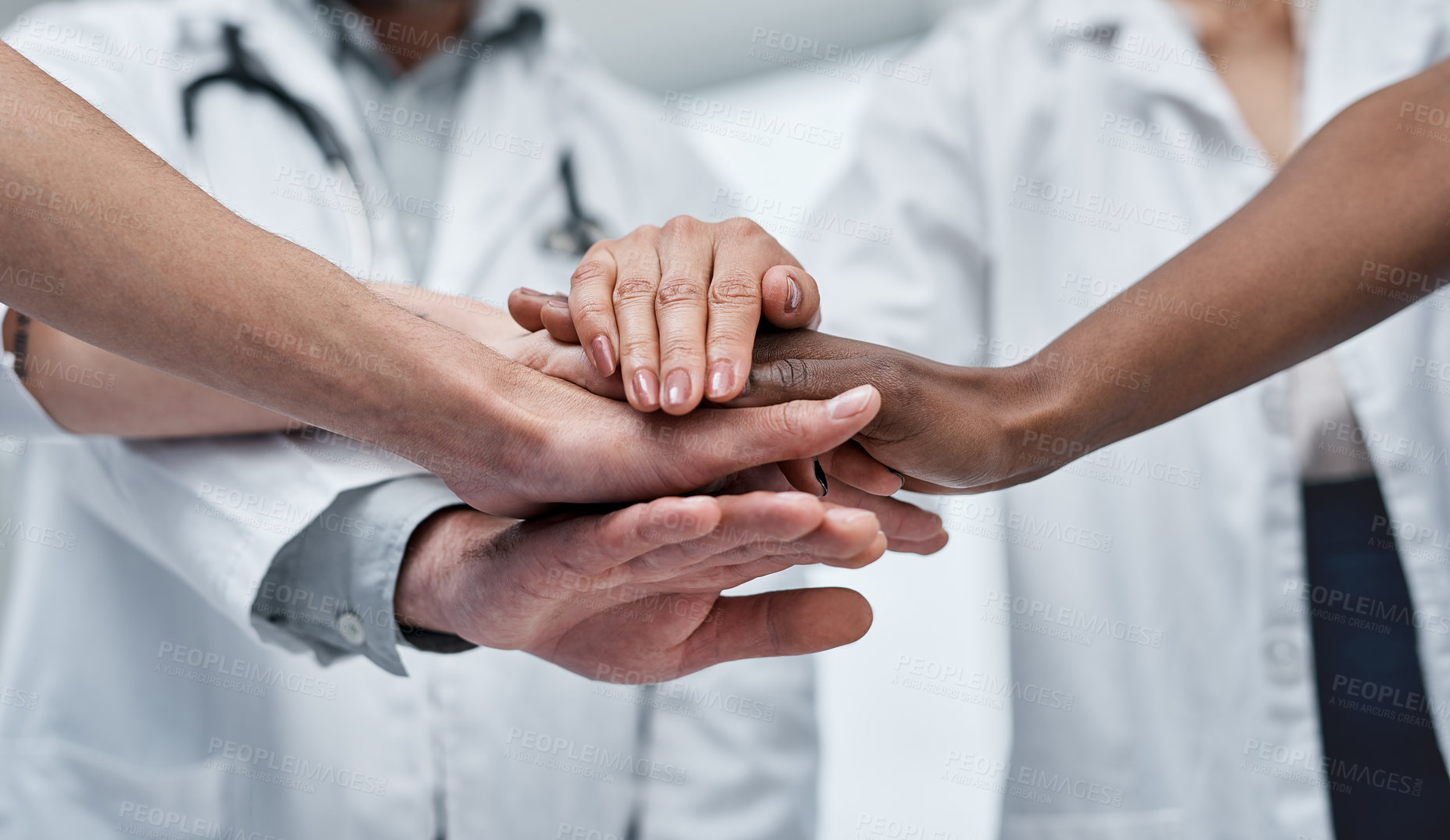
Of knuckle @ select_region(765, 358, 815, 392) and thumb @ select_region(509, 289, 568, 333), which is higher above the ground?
thumb @ select_region(509, 289, 568, 333)

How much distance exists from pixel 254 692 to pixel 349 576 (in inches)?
12.0

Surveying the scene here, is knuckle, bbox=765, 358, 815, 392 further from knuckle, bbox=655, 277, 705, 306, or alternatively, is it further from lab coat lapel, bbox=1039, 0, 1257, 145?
lab coat lapel, bbox=1039, 0, 1257, 145

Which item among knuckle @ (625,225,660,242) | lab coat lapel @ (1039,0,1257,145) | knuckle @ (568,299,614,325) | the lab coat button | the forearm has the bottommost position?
the lab coat button

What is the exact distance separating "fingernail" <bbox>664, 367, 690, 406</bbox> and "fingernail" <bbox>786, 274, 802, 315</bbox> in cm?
11

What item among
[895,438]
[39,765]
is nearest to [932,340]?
[895,438]

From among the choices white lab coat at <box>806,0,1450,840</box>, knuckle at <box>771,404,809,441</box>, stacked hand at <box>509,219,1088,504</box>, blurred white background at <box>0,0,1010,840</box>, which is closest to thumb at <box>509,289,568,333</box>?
stacked hand at <box>509,219,1088,504</box>

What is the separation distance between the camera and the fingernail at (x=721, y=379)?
2.02ft

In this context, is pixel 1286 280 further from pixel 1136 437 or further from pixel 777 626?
pixel 777 626

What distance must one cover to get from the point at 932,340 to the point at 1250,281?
1.31ft

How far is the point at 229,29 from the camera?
1.08 metres

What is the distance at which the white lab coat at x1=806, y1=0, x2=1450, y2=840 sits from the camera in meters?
0.93

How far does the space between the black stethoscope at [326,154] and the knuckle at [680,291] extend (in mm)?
441

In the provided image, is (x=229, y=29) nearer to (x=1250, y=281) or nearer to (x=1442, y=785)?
(x=1250, y=281)

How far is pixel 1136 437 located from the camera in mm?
1009
